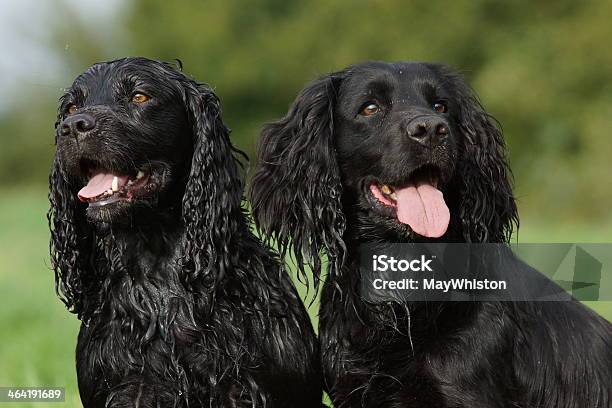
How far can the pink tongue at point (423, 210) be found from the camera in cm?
417

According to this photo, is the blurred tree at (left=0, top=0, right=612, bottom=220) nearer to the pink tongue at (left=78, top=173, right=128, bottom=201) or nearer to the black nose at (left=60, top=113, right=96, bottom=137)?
the pink tongue at (left=78, top=173, right=128, bottom=201)

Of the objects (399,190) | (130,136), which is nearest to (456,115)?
(399,190)

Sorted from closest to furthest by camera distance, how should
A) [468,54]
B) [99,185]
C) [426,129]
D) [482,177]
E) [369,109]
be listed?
1. [426,129]
2. [99,185]
3. [369,109]
4. [482,177]
5. [468,54]

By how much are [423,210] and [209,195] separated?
102 centimetres

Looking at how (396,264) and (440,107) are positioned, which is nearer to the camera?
(396,264)

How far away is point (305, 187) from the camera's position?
14.6ft

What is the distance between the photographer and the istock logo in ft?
14.6

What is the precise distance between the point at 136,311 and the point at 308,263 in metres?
0.86

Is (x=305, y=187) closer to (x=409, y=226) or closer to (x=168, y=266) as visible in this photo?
(x=409, y=226)

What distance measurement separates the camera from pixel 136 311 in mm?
4309


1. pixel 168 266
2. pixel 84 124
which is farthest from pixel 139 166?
pixel 168 266

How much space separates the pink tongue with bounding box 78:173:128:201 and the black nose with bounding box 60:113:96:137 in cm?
27
